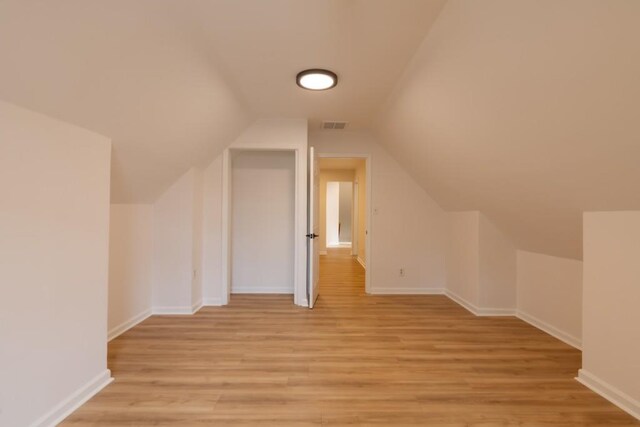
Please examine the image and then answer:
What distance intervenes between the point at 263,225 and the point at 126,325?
80.4 inches

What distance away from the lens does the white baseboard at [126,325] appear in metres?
2.75

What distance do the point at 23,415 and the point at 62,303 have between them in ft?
1.78

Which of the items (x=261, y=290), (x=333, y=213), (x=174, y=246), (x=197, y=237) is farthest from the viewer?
(x=333, y=213)

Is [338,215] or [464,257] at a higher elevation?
[338,215]

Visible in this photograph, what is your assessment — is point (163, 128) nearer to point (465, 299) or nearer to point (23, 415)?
point (23, 415)

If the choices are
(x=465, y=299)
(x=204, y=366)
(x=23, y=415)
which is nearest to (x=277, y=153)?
(x=204, y=366)

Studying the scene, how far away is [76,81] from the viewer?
1.52 metres

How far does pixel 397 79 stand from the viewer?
2744 mm

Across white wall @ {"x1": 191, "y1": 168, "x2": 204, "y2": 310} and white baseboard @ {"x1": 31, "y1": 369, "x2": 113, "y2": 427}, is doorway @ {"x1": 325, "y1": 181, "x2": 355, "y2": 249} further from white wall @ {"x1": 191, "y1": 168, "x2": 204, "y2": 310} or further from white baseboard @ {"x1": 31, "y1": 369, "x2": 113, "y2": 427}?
white baseboard @ {"x1": 31, "y1": 369, "x2": 113, "y2": 427}

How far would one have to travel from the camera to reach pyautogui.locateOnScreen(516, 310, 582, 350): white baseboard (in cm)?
267

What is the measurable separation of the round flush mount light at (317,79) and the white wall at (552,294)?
2.82m

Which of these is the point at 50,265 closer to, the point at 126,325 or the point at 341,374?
the point at 126,325

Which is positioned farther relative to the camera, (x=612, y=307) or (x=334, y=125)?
(x=334, y=125)

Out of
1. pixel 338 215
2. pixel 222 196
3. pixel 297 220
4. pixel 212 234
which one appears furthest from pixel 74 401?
pixel 338 215
